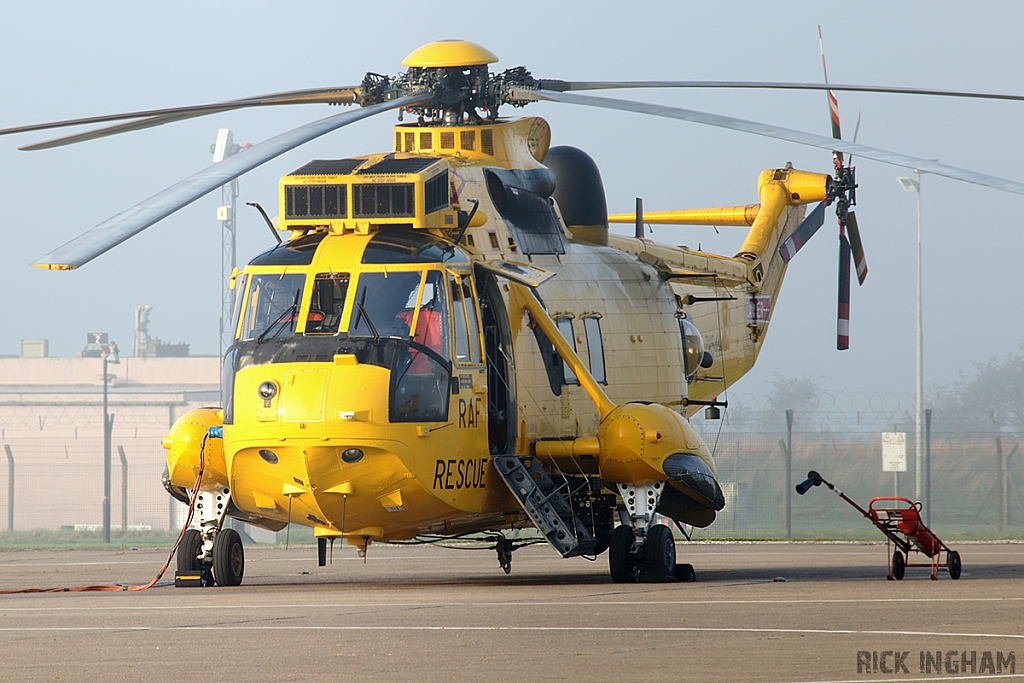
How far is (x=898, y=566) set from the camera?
17094 mm

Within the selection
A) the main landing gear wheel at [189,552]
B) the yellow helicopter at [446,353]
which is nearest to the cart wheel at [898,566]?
the yellow helicopter at [446,353]

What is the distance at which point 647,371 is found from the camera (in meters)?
19.4

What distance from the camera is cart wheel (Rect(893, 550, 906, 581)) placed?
55.9 ft

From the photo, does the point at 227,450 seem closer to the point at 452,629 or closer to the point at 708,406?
the point at 452,629

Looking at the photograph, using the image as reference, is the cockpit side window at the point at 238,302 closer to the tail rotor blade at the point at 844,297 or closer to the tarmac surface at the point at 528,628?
the tarmac surface at the point at 528,628

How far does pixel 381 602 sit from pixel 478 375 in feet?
10.4

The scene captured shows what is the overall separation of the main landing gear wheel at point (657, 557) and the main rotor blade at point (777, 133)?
14.7 feet

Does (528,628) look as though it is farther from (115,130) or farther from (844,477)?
(844,477)

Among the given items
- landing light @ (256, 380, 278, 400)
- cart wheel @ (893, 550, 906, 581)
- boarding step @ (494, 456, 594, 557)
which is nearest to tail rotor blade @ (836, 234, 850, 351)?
cart wheel @ (893, 550, 906, 581)

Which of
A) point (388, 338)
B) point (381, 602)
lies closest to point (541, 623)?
point (381, 602)

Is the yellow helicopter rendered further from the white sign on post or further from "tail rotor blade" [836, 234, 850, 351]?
the white sign on post

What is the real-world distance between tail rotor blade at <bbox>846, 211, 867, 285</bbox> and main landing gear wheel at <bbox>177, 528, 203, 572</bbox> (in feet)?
38.4

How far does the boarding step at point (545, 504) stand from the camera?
53.9ft

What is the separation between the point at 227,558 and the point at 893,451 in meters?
18.6
